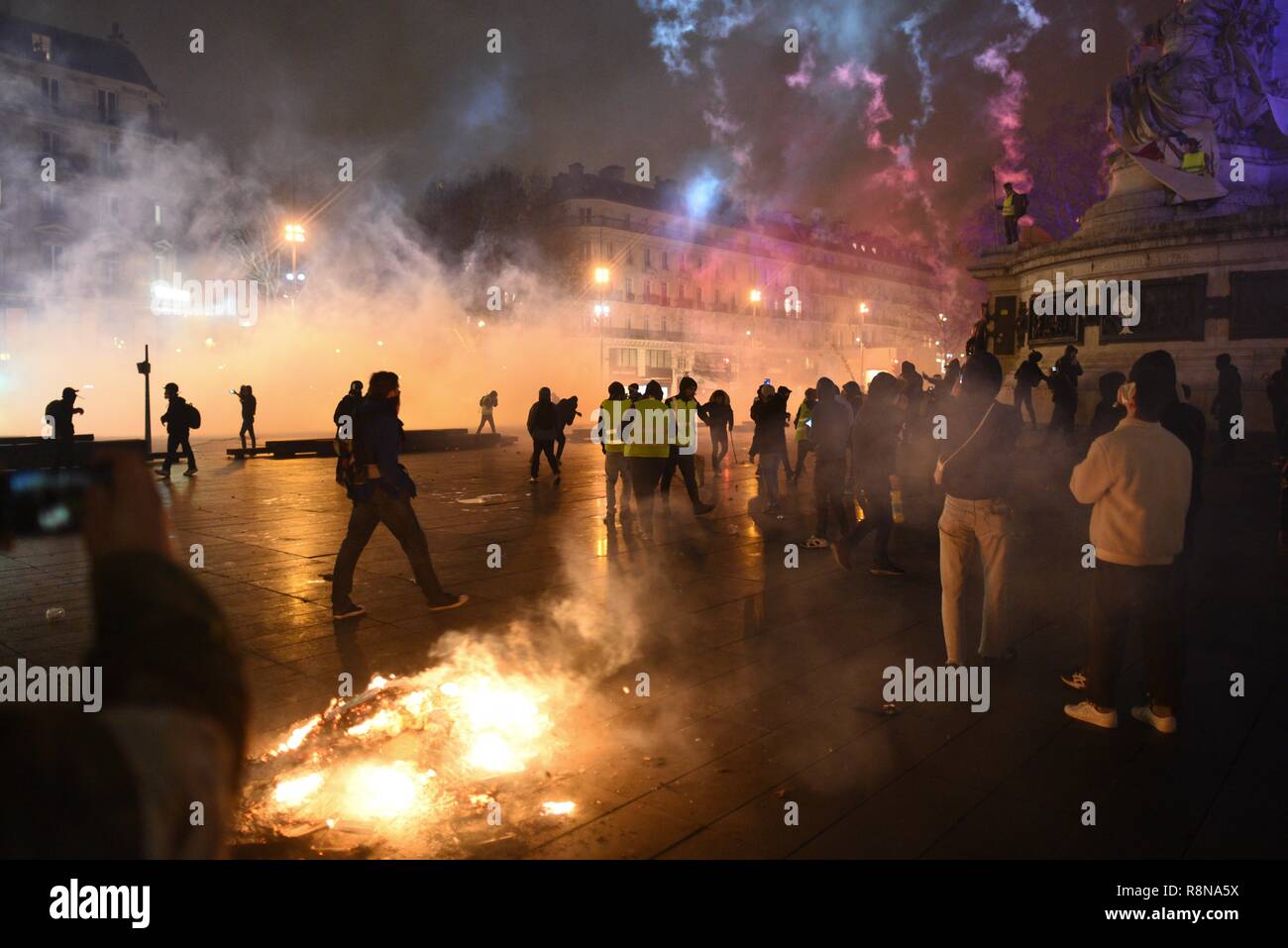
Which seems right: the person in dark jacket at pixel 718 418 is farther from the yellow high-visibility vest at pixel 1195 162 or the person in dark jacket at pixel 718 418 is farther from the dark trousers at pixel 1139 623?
the yellow high-visibility vest at pixel 1195 162

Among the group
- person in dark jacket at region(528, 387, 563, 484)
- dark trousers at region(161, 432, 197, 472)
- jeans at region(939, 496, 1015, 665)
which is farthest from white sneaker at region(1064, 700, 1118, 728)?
dark trousers at region(161, 432, 197, 472)

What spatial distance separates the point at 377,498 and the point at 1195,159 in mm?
16988

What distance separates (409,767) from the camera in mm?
3768

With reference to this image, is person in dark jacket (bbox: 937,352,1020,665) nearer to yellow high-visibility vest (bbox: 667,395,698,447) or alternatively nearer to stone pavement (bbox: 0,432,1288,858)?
stone pavement (bbox: 0,432,1288,858)

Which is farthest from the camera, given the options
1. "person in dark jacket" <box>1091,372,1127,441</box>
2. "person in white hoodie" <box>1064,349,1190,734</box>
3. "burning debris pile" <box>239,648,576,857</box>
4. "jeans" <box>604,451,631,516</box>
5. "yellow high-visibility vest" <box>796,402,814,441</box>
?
"yellow high-visibility vest" <box>796,402,814,441</box>

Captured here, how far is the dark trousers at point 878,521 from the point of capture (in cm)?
716

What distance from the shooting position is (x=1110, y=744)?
3959 mm

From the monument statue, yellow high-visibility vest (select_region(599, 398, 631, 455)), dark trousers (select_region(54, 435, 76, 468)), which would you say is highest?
the monument statue

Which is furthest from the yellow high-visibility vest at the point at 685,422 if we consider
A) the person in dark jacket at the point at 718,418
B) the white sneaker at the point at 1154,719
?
the white sneaker at the point at 1154,719

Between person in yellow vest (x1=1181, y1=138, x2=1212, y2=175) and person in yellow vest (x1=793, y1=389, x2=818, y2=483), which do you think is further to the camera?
person in yellow vest (x1=1181, y1=138, x2=1212, y2=175)

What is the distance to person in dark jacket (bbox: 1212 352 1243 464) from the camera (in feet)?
42.7

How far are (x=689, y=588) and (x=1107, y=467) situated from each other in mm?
3557

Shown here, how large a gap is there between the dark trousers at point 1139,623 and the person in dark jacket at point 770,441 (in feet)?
22.4

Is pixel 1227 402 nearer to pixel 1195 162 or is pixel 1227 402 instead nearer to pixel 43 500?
pixel 1195 162
